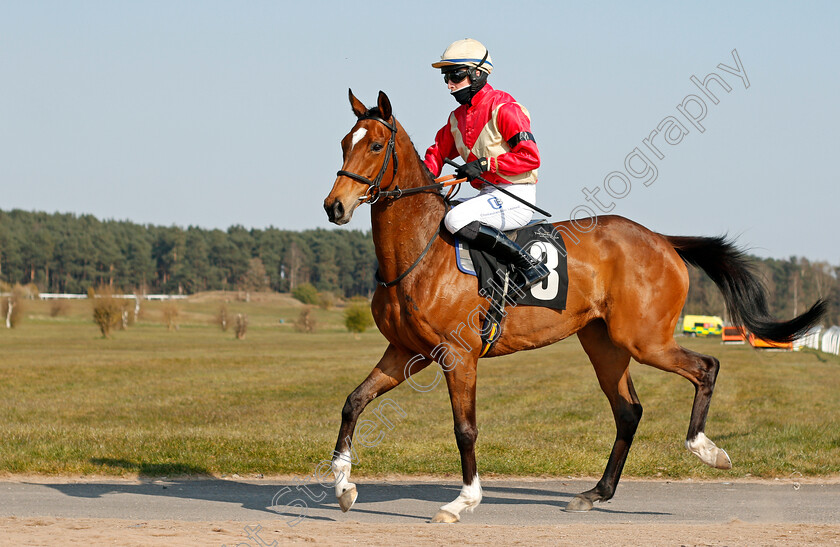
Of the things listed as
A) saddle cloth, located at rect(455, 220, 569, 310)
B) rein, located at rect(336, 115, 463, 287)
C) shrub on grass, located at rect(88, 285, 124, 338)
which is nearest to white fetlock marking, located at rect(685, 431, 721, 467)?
saddle cloth, located at rect(455, 220, 569, 310)

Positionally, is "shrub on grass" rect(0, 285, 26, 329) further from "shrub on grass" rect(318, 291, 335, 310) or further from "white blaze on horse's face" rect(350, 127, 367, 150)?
"white blaze on horse's face" rect(350, 127, 367, 150)

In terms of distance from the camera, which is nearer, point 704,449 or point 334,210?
point 334,210

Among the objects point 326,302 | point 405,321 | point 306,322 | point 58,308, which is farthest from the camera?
point 326,302

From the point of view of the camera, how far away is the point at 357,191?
606cm

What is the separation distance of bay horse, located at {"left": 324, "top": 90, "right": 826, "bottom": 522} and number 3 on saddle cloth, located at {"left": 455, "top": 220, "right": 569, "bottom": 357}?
A: 0.07m

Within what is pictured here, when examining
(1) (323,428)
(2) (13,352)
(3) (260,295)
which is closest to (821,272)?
(3) (260,295)

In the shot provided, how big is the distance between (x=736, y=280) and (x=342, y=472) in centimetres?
395

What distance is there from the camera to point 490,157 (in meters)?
6.79

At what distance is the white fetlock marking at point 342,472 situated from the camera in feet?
21.2

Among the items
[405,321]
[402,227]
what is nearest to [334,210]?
[402,227]

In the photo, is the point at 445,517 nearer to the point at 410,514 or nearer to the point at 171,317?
the point at 410,514

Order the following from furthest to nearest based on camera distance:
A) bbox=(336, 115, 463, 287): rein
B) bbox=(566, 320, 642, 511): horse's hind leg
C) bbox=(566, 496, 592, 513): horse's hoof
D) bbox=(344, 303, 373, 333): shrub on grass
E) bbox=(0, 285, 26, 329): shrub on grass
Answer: bbox=(344, 303, 373, 333): shrub on grass
bbox=(0, 285, 26, 329): shrub on grass
bbox=(566, 320, 642, 511): horse's hind leg
bbox=(566, 496, 592, 513): horse's hoof
bbox=(336, 115, 463, 287): rein

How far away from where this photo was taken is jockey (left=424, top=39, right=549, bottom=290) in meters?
6.66

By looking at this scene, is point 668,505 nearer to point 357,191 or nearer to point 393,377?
point 393,377
